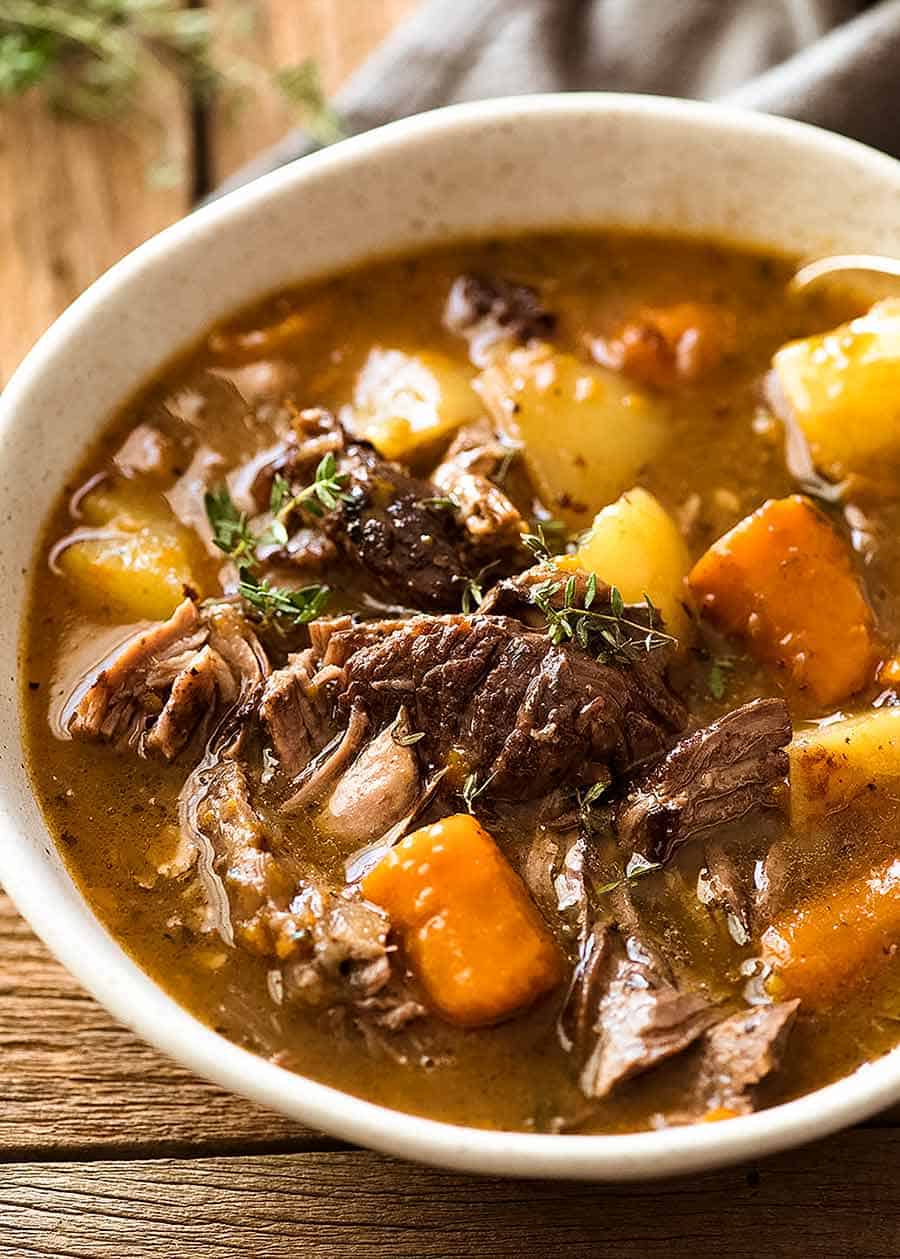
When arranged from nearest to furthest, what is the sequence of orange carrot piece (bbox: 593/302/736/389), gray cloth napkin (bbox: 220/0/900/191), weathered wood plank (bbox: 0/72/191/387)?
1. orange carrot piece (bbox: 593/302/736/389)
2. weathered wood plank (bbox: 0/72/191/387)
3. gray cloth napkin (bbox: 220/0/900/191)

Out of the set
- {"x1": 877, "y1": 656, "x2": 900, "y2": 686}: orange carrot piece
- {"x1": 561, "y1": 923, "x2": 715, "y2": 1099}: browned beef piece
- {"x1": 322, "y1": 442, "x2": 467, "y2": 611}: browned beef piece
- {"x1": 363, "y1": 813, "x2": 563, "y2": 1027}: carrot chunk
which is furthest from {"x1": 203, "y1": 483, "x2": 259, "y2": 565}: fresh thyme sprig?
{"x1": 877, "y1": 656, "x2": 900, "y2": 686}: orange carrot piece

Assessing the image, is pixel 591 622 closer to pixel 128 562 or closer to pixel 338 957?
pixel 338 957

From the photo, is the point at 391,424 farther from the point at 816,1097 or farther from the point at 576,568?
the point at 816,1097

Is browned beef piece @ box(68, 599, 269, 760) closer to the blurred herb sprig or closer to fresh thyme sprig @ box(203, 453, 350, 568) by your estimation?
fresh thyme sprig @ box(203, 453, 350, 568)

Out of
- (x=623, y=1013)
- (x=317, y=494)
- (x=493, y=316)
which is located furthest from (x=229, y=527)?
(x=623, y=1013)

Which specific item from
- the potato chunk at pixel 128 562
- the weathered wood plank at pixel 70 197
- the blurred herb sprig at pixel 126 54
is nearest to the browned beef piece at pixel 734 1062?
the potato chunk at pixel 128 562

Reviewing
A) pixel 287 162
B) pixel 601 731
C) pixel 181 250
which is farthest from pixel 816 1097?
pixel 287 162
